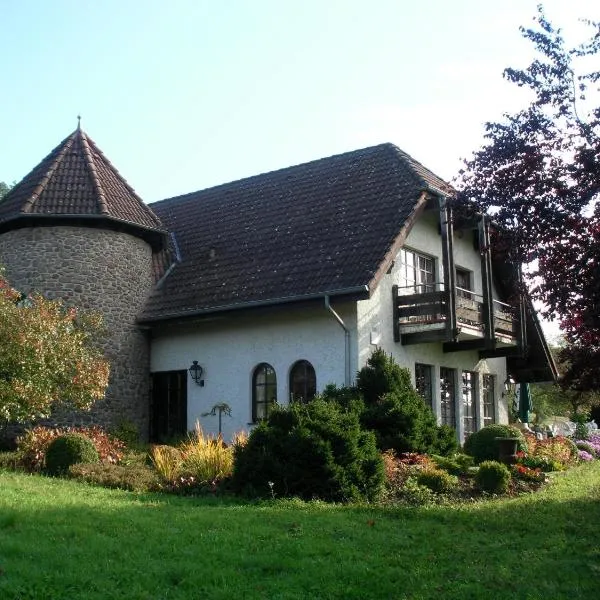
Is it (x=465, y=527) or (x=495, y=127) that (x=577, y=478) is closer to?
(x=465, y=527)

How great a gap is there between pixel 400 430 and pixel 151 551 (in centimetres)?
837

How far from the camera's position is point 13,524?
8.69 m

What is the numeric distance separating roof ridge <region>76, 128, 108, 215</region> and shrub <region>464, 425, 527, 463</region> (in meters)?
10.2

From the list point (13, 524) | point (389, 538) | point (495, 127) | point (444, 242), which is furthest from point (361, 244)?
point (13, 524)

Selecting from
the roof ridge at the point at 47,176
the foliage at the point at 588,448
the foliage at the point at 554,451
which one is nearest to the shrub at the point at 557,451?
the foliage at the point at 554,451

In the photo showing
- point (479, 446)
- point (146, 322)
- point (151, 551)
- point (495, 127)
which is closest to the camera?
point (151, 551)

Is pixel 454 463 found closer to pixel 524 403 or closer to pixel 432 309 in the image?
pixel 432 309

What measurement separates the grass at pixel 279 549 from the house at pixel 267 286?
24.5ft

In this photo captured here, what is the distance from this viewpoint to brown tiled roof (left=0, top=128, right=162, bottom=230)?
20266 millimetres

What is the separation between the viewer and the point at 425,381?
68.8ft

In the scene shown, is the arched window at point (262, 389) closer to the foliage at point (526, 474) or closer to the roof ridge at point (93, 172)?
the roof ridge at point (93, 172)

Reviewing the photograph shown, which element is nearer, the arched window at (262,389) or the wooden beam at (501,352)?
the arched window at (262,389)

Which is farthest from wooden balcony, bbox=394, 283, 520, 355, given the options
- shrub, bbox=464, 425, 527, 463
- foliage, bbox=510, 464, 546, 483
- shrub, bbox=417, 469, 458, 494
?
shrub, bbox=417, 469, 458, 494

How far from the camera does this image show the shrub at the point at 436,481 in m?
13.4
